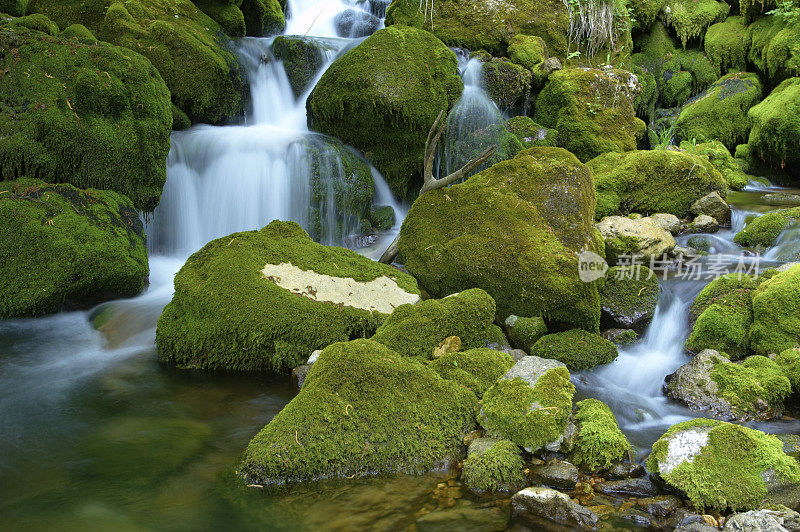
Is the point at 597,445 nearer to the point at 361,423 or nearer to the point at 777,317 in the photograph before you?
the point at 361,423

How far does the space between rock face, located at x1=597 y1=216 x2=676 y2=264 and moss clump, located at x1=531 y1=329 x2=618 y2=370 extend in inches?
70.1

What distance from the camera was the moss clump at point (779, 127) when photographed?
1120 centimetres

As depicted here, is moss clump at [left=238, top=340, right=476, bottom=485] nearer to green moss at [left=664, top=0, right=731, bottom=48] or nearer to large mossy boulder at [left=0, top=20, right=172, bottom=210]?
large mossy boulder at [left=0, top=20, right=172, bottom=210]

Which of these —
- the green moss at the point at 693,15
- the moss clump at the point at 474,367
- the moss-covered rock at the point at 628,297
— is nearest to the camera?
the moss clump at the point at 474,367

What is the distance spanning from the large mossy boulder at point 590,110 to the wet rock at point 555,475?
835cm

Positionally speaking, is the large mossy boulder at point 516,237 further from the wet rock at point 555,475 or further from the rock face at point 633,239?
the wet rock at point 555,475

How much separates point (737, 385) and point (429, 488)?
2.88 meters

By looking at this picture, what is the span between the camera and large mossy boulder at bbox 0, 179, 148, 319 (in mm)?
6027

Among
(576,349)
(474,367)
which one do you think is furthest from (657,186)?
(474,367)

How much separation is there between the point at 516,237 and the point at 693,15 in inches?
499

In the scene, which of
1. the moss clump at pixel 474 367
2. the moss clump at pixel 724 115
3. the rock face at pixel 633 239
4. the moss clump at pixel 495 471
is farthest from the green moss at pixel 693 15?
the moss clump at pixel 495 471

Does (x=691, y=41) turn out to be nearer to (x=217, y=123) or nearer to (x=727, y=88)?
(x=727, y=88)

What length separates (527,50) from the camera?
467 inches

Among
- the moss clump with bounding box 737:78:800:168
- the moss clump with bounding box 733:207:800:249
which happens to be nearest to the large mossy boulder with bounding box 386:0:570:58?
the moss clump with bounding box 737:78:800:168
